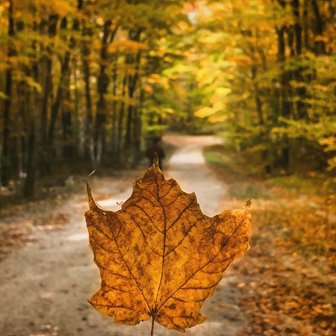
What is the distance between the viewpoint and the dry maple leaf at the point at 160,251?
110cm

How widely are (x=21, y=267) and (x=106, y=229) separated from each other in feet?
19.5

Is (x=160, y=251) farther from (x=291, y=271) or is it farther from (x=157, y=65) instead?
(x=157, y=65)

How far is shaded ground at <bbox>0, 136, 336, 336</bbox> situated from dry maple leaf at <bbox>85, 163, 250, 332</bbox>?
3593 mm

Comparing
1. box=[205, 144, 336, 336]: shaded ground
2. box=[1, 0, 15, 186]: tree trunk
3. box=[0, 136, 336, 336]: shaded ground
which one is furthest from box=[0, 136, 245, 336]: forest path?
box=[1, 0, 15, 186]: tree trunk

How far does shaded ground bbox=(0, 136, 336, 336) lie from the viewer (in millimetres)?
4617

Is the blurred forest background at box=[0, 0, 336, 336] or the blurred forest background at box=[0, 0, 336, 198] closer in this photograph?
the blurred forest background at box=[0, 0, 336, 336]

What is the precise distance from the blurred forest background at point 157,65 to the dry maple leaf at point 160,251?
19.8 feet

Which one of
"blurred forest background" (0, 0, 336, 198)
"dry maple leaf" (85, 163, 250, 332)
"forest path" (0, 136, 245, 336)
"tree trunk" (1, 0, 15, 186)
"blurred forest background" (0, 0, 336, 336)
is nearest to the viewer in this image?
"dry maple leaf" (85, 163, 250, 332)

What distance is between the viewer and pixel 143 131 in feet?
93.2

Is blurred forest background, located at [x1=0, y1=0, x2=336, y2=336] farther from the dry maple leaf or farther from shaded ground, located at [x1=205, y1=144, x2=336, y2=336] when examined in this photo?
the dry maple leaf

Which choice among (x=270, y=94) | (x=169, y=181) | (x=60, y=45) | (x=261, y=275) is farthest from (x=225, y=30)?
(x=169, y=181)

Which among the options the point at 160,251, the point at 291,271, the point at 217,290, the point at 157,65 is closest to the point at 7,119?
the point at 157,65

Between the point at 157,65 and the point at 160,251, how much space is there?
2002 cm

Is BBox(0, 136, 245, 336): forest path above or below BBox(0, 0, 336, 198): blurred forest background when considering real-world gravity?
below
